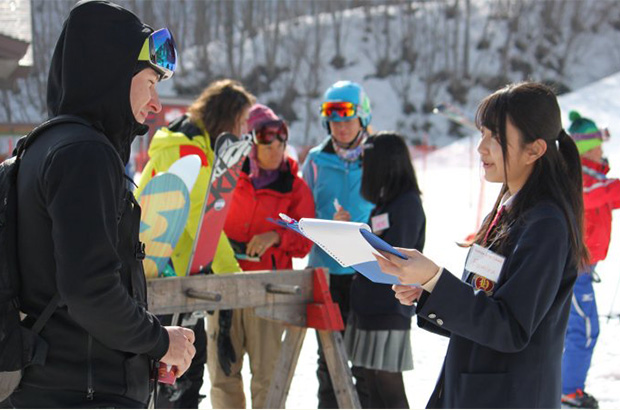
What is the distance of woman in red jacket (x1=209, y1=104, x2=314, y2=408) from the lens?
13.8 feet

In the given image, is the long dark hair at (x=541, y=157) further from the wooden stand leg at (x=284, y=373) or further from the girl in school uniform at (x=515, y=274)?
the wooden stand leg at (x=284, y=373)

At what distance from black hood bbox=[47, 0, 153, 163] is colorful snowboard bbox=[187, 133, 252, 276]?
166 cm

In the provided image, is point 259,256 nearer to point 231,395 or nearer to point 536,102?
point 231,395

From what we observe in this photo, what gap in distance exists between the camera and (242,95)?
416cm

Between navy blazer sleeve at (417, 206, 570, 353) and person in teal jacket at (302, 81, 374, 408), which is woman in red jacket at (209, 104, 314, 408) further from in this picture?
navy blazer sleeve at (417, 206, 570, 353)

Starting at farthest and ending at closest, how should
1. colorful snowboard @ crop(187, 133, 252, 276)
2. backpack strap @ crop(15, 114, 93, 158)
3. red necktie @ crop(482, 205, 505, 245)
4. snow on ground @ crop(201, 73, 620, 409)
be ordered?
snow on ground @ crop(201, 73, 620, 409), colorful snowboard @ crop(187, 133, 252, 276), red necktie @ crop(482, 205, 505, 245), backpack strap @ crop(15, 114, 93, 158)

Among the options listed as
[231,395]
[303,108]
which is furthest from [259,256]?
[303,108]

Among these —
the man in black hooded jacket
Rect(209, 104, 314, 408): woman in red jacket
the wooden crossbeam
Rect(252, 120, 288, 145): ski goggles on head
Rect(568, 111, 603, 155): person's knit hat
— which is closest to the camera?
the man in black hooded jacket

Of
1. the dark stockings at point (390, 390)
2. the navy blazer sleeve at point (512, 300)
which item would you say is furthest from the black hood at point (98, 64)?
the dark stockings at point (390, 390)

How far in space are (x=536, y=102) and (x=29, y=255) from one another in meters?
1.31

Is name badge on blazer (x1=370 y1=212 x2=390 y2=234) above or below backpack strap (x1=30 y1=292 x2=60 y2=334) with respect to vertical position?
below

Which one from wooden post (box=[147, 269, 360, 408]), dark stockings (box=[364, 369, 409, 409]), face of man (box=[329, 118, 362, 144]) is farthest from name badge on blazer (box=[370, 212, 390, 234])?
face of man (box=[329, 118, 362, 144])

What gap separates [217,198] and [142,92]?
1.72 meters

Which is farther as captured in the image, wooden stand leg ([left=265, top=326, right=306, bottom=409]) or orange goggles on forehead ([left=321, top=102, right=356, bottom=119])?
orange goggles on forehead ([left=321, top=102, right=356, bottom=119])
